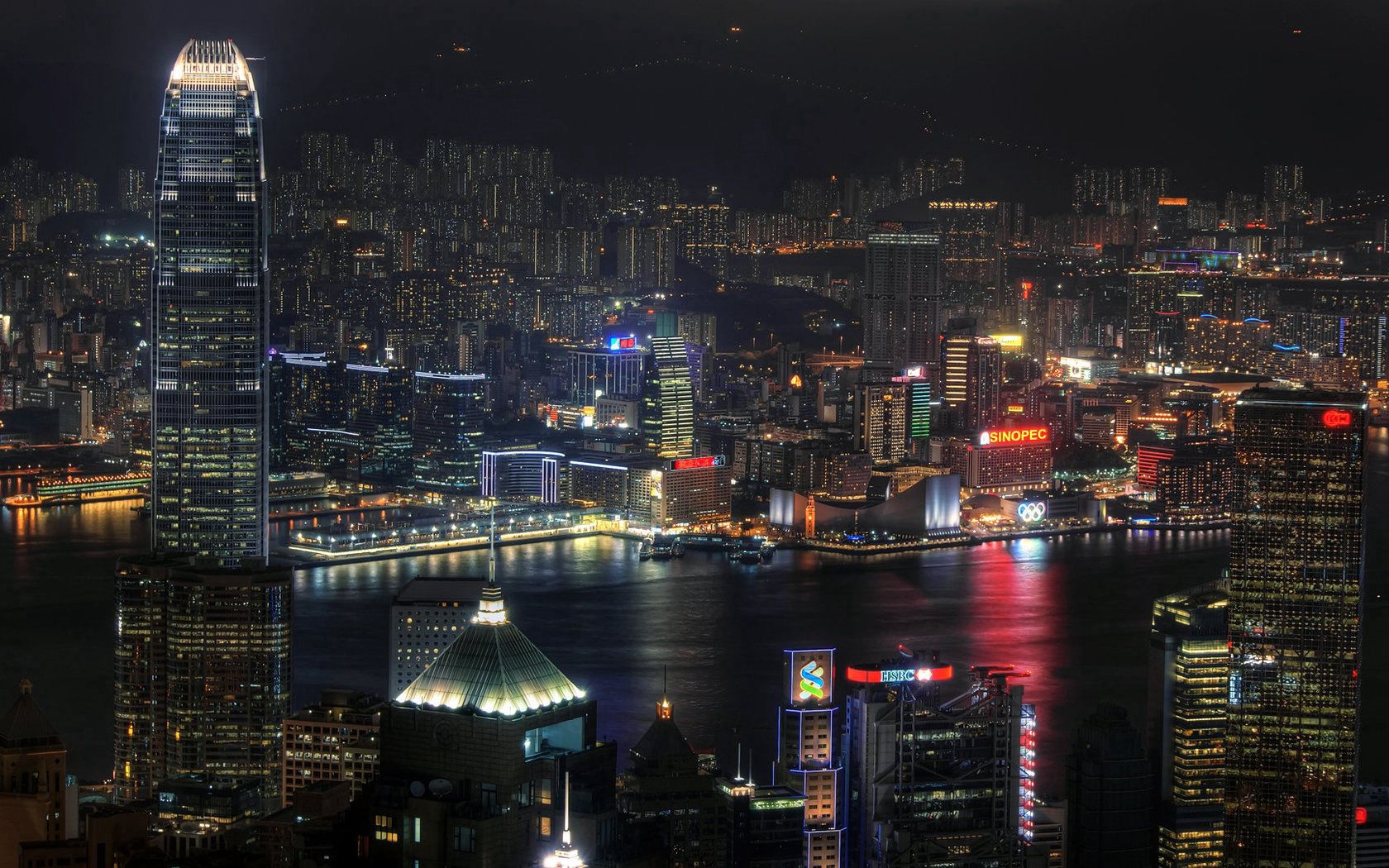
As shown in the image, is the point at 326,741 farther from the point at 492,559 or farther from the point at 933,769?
the point at 492,559

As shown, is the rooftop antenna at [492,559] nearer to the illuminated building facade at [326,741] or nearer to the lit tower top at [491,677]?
the lit tower top at [491,677]

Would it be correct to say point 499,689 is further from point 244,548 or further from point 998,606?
point 998,606

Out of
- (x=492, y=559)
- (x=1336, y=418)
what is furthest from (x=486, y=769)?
(x=1336, y=418)

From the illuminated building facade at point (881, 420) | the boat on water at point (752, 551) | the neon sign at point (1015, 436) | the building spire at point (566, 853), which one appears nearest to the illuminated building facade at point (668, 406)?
the illuminated building facade at point (881, 420)

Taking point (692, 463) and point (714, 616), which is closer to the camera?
point (714, 616)

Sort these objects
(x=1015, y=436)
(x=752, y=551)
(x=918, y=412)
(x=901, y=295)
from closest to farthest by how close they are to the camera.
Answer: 1. (x=752, y=551)
2. (x=1015, y=436)
3. (x=918, y=412)
4. (x=901, y=295)

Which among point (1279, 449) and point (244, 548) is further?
point (244, 548)

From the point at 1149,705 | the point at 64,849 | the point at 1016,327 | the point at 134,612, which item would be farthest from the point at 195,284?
the point at 1016,327
